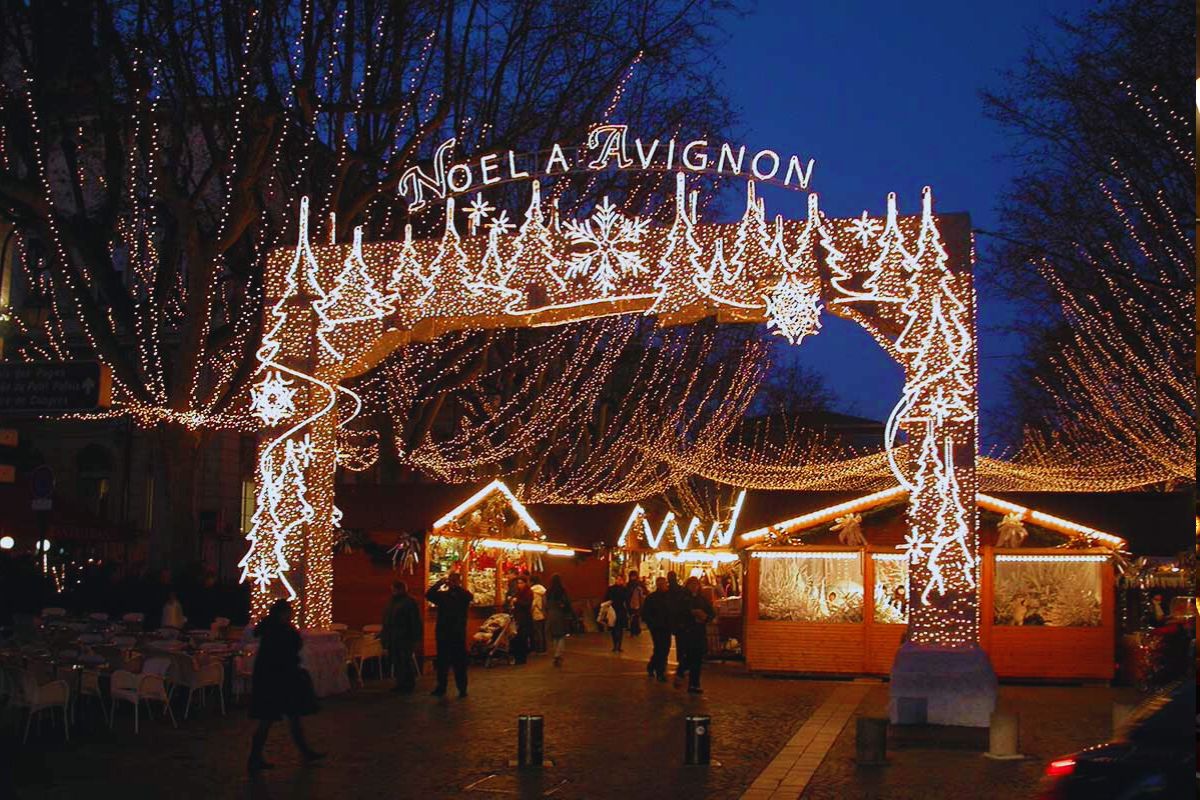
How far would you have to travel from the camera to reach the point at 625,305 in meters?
16.0

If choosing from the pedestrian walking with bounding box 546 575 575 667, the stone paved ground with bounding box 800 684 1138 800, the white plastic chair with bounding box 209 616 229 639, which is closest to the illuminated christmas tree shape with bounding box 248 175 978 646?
the stone paved ground with bounding box 800 684 1138 800

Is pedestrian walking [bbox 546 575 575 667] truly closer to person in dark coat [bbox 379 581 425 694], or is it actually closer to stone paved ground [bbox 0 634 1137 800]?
stone paved ground [bbox 0 634 1137 800]

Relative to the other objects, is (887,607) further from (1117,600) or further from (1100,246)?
(1100,246)

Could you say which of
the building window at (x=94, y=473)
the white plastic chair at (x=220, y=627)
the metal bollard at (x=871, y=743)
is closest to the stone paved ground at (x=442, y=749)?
the metal bollard at (x=871, y=743)

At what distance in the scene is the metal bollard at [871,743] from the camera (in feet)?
40.1

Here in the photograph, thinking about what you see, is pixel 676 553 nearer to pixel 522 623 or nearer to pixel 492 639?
pixel 522 623

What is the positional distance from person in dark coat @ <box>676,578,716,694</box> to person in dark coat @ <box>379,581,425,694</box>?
3943mm

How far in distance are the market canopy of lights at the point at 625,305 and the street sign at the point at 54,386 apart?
411cm

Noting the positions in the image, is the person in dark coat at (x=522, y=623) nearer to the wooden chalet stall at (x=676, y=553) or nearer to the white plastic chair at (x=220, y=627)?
the white plastic chair at (x=220, y=627)

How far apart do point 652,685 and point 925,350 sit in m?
7.95

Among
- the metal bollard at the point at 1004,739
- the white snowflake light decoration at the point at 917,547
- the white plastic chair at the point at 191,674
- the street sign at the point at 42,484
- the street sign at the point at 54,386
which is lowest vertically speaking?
the metal bollard at the point at 1004,739

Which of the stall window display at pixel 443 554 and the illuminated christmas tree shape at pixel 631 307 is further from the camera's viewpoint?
the stall window display at pixel 443 554

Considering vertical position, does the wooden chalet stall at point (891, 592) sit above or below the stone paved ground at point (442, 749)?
above

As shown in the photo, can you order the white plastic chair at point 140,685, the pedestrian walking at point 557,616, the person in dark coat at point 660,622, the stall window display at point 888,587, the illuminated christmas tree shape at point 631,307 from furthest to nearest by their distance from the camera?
the pedestrian walking at point 557,616, the stall window display at point 888,587, the person in dark coat at point 660,622, the illuminated christmas tree shape at point 631,307, the white plastic chair at point 140,685
